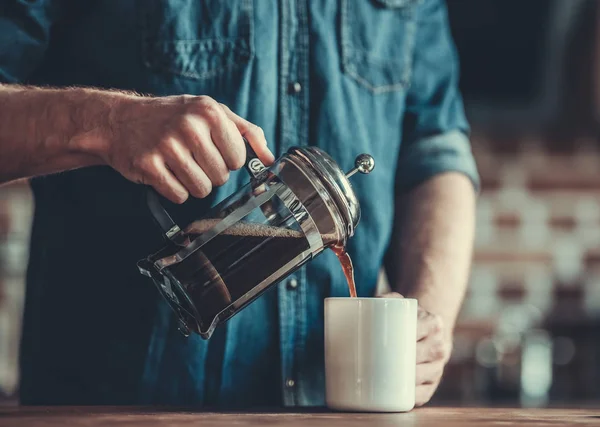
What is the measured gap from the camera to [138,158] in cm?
82

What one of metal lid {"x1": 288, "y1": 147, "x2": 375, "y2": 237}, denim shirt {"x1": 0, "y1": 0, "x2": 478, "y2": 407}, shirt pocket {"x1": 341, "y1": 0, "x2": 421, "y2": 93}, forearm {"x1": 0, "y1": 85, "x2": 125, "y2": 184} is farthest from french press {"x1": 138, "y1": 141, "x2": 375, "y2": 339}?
shirt pocket {"x1": 341, "y1": 0, "x2": 421, "y2": 93}

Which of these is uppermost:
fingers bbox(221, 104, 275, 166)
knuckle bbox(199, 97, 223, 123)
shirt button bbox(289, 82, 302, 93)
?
shirt button bbox(289, 82, 302, 93)

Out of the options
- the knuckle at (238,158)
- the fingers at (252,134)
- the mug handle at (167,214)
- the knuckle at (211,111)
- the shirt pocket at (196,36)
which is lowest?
the mug handle at (167,214)

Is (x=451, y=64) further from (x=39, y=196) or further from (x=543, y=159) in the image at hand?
(x=543, y=159)

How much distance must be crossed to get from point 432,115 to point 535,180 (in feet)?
4.18

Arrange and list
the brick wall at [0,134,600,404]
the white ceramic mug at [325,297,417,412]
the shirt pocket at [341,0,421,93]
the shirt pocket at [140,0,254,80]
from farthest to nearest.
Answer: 1. the brick wall at [0,134,600,404]
2. the shirt pocket at [341,0,421,93]
3. the shirt pocket at [140,0,254,80]
4. the white ceramic mug at [325,297,417,412]

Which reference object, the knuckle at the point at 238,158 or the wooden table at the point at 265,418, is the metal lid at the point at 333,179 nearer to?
the knuckle at the point at 238,158

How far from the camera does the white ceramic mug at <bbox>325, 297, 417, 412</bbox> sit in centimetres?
85

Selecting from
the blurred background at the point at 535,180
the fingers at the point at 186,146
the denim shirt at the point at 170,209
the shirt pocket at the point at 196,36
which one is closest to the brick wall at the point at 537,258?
the blurred background at the point at 535,180

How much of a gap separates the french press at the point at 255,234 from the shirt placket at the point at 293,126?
28 centimetres

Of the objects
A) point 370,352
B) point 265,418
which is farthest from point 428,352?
point 265,418

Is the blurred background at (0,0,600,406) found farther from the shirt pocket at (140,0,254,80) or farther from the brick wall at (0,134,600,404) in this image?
the shirt pocket at (140,0,254,80)

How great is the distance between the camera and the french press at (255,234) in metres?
0.81

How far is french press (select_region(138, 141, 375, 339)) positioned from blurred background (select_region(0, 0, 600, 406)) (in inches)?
64.0
